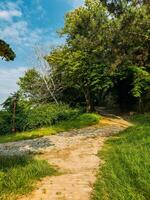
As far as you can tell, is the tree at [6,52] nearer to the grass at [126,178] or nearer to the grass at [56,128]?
the grass at [126,178]

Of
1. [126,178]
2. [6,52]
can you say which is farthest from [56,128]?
[126,178]

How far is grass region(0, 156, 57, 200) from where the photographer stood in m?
9.23

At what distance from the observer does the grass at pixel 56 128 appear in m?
22.3

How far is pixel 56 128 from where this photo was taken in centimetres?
2452

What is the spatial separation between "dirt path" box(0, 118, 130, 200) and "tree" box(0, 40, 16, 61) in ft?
11.4

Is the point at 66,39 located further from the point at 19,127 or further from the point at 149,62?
the point at 19,127

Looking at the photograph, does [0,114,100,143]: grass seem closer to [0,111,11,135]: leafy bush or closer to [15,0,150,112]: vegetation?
[0,111,11,135]: leafy bush

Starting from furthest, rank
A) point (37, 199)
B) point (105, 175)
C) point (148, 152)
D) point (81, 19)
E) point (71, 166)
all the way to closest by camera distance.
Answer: point (81, 19)
point (71, 166)
point (148, 152)
point (105, 175)
point (37, 199)

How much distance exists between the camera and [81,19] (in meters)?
37.1

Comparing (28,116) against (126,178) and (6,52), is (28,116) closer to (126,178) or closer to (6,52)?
(6,52)

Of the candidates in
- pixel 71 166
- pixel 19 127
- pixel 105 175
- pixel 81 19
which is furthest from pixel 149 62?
pixel 105 175

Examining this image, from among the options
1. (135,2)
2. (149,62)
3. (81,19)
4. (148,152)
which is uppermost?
(81,19)

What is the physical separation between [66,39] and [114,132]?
16.9m

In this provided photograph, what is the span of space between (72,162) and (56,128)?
11.1m
